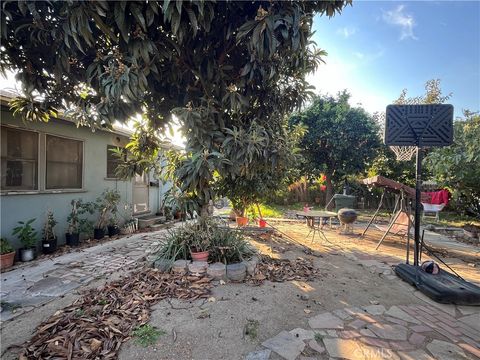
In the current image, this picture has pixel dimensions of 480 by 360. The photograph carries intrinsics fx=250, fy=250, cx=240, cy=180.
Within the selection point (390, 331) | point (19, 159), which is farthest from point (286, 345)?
A: point (19, 159)

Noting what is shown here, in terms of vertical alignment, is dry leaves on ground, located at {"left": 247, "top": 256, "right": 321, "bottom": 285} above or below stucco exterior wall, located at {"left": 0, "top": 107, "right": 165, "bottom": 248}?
below

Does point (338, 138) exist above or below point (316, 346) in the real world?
above

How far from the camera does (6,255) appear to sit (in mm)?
4133

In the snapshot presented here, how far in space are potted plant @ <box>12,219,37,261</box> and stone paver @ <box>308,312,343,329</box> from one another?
4.98 meters

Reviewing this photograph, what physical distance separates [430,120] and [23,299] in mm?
5951

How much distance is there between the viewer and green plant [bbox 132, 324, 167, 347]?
2065 mm

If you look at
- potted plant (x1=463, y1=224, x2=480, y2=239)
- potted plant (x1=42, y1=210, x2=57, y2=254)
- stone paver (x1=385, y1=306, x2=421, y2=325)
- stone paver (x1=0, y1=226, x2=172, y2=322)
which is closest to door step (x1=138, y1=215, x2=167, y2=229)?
stone paver (x1=0, y1=226, x2=172, y2=322)

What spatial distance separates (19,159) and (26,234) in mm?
1434

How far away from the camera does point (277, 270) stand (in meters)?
3.72

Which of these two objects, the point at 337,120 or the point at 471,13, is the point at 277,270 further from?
the point at 337,120

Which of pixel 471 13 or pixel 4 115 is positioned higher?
pixel 471 13

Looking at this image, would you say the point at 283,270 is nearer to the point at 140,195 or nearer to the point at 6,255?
the point at 6,255

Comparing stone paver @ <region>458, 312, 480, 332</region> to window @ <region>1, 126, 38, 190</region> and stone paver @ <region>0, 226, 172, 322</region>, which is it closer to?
stone paver @ <region>0, 226, 172, 322</region>

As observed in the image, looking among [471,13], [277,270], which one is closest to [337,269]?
[277,270]
